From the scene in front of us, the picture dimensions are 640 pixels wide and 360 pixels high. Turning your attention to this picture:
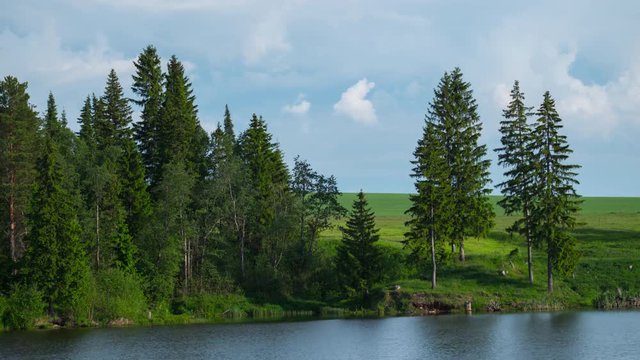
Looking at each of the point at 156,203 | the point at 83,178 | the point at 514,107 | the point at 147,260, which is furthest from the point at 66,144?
the point at 514,107

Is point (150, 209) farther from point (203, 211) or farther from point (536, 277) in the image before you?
point (536, 277)

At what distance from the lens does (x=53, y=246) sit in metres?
68.3

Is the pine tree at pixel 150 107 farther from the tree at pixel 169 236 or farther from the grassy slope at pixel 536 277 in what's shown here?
the grassy slope at pixel 536 277

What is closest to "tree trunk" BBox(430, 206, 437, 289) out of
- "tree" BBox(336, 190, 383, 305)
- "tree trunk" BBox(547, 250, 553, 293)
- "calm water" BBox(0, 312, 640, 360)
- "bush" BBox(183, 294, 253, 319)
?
"tree" BBox(336, 190, 383, 305)

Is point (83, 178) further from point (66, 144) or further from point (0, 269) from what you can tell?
point (0, 269)

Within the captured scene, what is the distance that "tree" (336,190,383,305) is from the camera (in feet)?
266

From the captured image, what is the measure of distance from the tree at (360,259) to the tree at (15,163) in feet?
112

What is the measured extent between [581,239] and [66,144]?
70.6 metres


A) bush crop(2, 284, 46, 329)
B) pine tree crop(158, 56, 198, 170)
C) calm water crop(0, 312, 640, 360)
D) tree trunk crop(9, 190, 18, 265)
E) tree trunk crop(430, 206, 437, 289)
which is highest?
pine tree crop(158, 56, 198, 170)

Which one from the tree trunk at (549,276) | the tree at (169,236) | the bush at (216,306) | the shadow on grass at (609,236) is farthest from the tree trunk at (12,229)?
the shadow on grass at (609,236)

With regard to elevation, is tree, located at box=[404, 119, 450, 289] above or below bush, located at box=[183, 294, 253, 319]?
above

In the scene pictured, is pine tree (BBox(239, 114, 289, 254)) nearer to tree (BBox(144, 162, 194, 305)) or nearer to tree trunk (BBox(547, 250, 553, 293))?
tree (BBox(144, 162, 194, 305))

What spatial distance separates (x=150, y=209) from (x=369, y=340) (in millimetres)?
40659

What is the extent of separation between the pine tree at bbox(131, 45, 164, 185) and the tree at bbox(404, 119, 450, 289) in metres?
34.2
